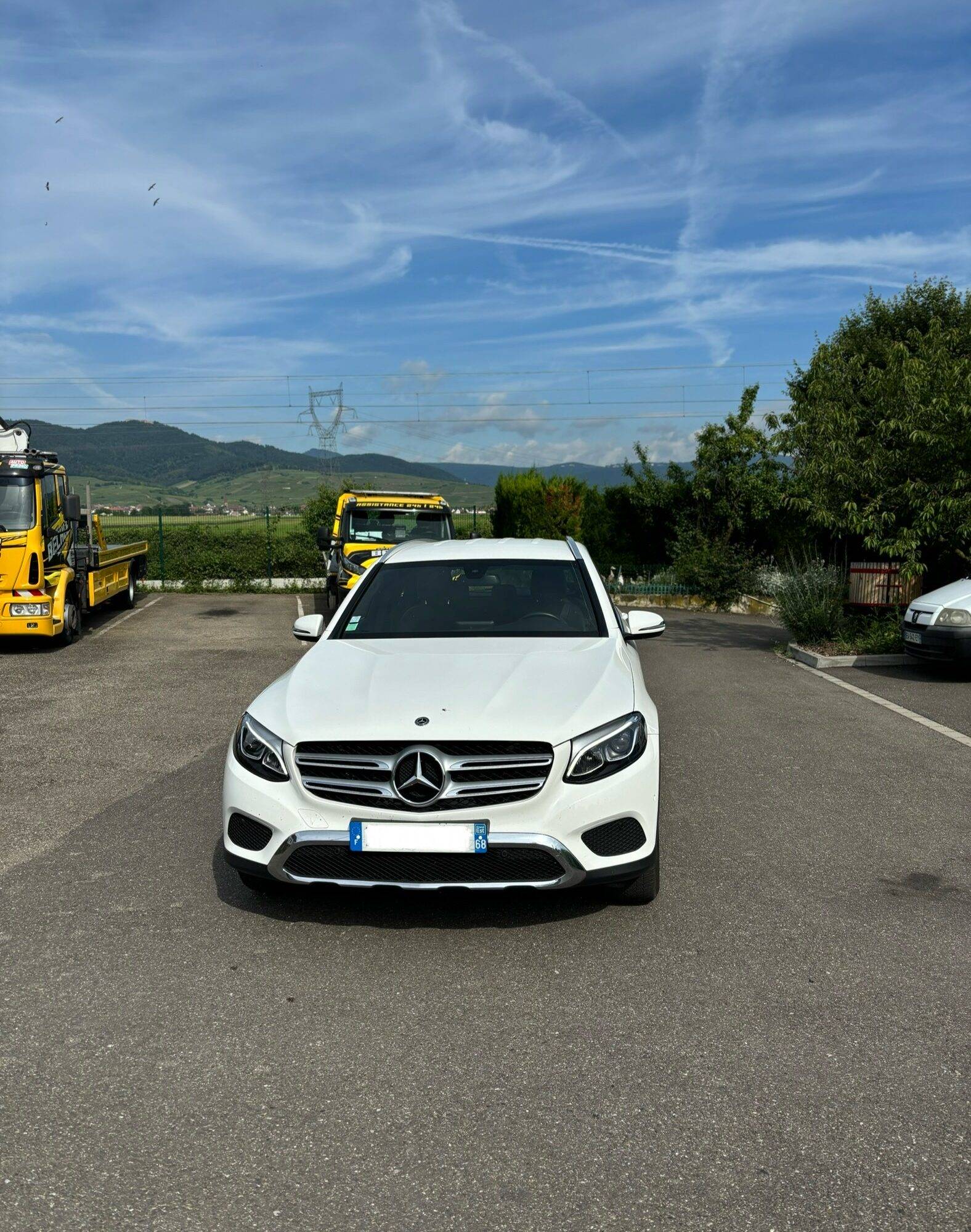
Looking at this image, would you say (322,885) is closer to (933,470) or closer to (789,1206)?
(789,1206)

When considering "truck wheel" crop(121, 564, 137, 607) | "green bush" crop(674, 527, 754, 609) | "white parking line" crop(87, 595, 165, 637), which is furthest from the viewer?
"green bush" crop(674, 527, 754, 609)

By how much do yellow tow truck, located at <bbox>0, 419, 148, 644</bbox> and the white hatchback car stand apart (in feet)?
34.0

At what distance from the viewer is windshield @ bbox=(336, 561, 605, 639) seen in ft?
18.5

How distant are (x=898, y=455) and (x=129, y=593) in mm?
13614

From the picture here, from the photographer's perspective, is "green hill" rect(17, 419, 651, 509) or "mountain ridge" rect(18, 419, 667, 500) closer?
"green hill" rect(17, 419, 651, 509)

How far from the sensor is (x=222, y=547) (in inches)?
1095

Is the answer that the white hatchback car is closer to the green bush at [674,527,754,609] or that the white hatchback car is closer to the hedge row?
the green bush at [674,527,754,609]

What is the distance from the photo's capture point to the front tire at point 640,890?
443 cm

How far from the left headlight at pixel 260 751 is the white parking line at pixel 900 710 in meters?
5.90

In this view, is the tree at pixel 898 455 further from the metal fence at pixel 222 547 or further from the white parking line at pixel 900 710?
the metal fence at pixel 222 547

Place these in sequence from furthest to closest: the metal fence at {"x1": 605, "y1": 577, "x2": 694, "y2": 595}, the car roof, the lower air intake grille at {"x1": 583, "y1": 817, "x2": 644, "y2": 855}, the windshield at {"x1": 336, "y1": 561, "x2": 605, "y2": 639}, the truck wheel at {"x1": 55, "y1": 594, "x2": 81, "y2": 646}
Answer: the metal fence at {"x1": 605, "y1": 577, "x2": 694, "y2": 595} < the truck wheel at {"x1": 55, "y1": 594, "x2": 81, "y2": 646} < the car roof < the windshield at {"x1": 336, "y1": 561, "x2": 605, "y2": 639} < the lower air intake grille at {"x1": 583, "y1": 817, "x2": 644, "y2": 855}

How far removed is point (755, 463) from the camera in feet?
83.4

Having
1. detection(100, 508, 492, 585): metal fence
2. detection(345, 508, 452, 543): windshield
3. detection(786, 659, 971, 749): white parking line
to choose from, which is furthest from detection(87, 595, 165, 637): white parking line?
detection(786, 659, 971, 749): white parking line

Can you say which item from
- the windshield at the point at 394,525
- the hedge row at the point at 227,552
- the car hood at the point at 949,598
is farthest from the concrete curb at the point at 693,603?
the car hood at the point at 949,598
